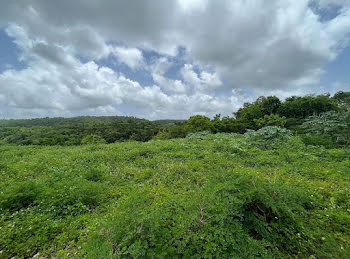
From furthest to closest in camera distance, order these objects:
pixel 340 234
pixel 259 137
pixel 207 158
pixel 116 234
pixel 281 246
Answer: pixel 259 137 → pixel 207 158 → pixel 340 234 → pixel 281 246 → pixel 116 234

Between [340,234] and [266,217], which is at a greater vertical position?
[266,217]

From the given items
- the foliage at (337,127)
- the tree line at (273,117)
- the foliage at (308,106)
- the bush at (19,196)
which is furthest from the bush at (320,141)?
the foliage at (308,106)

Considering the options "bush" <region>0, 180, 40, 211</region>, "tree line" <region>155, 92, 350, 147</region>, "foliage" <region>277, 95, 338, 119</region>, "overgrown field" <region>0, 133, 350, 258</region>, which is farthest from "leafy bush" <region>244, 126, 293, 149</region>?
"foliage" <region>277, 95, 338, 119</region>

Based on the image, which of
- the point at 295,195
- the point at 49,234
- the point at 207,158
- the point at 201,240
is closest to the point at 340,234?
the point at 295,195

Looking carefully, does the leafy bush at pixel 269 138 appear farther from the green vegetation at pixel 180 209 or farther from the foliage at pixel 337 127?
the foliage at pixel 337 127

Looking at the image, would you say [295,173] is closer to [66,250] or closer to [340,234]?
[340,234]

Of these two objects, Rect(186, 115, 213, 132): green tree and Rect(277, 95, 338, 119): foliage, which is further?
Rect(277, 95, 338, 119): foliage

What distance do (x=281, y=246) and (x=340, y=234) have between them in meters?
1.35

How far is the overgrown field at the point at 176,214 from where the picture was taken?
2148 millimetres

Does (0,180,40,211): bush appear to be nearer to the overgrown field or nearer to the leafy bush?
the overgrown field

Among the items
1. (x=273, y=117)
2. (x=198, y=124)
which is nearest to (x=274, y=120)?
(x=273, y=117)

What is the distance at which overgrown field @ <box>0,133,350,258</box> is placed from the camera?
7.05ft

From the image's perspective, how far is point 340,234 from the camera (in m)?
2.82

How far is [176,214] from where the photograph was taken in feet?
8.96
